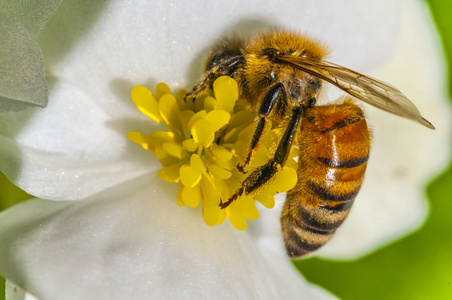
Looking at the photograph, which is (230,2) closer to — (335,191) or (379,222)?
(335,191)

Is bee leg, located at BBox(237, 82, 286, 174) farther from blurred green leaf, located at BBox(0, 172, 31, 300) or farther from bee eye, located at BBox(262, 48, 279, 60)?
blurred green leaf, located at BBox(0, 172, 31, 300)

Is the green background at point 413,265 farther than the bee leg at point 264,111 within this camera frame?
Yes

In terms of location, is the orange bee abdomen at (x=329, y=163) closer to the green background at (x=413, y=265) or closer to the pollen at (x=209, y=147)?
the pollen at (x=209, y=147)

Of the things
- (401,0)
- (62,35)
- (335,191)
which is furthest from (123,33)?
(401,0)

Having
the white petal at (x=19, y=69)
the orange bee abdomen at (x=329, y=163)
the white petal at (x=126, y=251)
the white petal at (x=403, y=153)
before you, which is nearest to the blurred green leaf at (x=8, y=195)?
the white petal at (x=126, y=251)

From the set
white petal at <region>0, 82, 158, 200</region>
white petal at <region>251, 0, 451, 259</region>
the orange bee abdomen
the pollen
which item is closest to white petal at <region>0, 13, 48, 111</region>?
white petal at <region>0, 82, 158, 200</region>

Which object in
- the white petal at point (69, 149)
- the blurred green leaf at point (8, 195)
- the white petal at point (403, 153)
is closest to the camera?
the white petal at point (69, 149)
